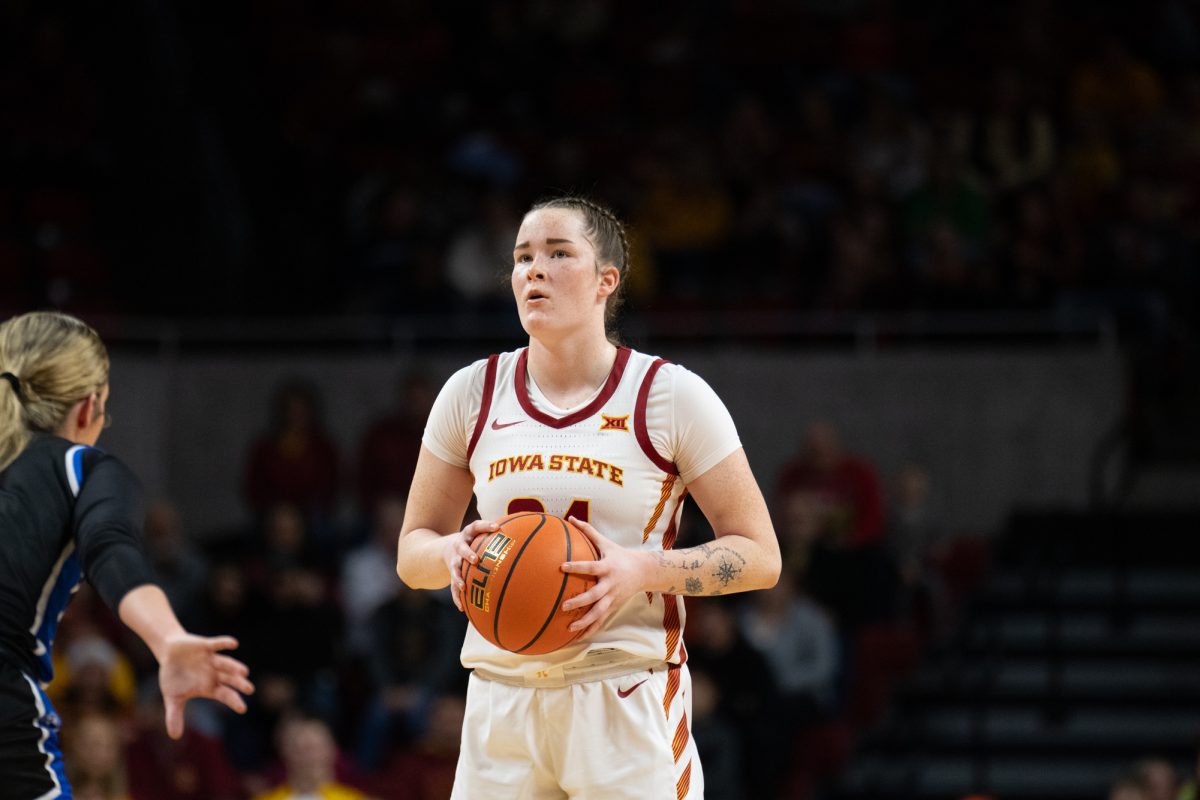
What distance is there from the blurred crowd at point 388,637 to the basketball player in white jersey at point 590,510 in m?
4.00

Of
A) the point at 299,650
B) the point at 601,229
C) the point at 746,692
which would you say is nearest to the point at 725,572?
the point at 601,229

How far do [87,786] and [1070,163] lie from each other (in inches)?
279

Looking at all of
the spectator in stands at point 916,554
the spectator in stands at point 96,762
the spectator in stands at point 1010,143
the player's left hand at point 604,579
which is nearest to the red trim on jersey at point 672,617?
the player's left hand at point 604,579

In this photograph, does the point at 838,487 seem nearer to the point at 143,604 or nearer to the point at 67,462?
the point at 67,462

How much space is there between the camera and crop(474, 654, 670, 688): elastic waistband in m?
3.76

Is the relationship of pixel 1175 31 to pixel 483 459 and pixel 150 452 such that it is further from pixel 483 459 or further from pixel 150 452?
pixel 483 459

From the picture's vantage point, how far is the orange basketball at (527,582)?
356 centimetres

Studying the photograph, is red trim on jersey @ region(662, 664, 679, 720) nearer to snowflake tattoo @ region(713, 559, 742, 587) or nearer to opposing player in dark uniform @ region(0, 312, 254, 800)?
snowflake tattoo @ region(713, 559, 742, 587)

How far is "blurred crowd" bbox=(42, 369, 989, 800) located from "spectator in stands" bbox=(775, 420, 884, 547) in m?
0.01

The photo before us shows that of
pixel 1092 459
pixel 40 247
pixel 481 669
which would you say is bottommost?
pixel 481 669

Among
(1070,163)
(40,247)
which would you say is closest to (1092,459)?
(1070,163)

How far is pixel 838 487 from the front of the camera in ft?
31.9

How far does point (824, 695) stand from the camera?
9.01m

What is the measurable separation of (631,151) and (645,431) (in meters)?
8.68
